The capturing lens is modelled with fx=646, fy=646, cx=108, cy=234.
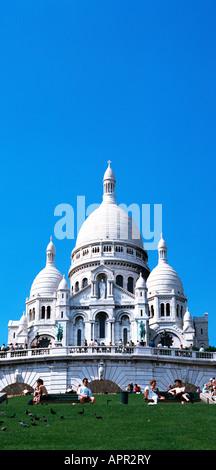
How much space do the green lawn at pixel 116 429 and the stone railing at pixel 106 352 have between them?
15.0 metres

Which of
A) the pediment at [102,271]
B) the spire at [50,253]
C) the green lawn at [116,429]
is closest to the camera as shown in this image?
the green lawn at [116,429]

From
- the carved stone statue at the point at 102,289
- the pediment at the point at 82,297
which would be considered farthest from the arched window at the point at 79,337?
the carved stone statue at the point at 102,289

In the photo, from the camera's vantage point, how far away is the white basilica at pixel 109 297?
8238 centimetres

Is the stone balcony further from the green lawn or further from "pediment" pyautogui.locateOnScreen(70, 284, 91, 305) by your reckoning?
"pediment" pyautogui.locateOnScreen(70, 284, 91, 305)

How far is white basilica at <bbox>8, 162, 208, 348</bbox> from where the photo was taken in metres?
82.4

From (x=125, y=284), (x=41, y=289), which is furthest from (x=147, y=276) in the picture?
(x=41, y=289)

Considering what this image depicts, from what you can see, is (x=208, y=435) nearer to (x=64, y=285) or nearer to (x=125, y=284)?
(x=64, y=285)

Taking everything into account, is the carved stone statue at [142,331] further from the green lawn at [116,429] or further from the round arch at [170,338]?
the green lawn at [116,429]

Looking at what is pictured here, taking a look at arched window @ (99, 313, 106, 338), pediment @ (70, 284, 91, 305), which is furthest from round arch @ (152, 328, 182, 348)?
pediment @ (70, 284, 91, 305)

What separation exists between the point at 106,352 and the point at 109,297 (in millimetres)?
43382

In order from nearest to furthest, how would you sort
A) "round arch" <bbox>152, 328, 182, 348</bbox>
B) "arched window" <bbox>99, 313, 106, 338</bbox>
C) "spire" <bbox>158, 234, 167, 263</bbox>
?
1. "arched window" <bbox>99, 313, 106, 338</bbox>
2. "round arch" <bbox>152, 328, 182, 348</bbox>
3. "spire" <bbox>158, 234, 167, 263</bbox>

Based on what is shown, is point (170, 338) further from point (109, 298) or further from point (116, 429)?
point (116, 429)

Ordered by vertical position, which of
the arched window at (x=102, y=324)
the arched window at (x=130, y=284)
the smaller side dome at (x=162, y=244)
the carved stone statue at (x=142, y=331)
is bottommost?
the carved stone statue at (x=142, y=331)

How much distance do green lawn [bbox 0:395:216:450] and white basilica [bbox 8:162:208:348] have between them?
5123 centimetres
